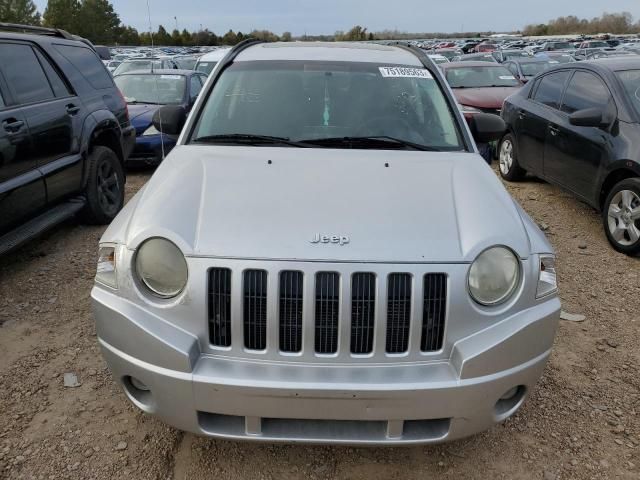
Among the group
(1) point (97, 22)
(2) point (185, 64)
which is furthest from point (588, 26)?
(2) point (185, 64)

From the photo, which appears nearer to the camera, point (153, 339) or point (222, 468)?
point (153, 339)

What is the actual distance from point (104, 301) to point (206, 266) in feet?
1.64

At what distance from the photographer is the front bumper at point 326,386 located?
6.72 feet

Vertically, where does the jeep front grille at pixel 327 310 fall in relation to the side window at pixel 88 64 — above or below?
below

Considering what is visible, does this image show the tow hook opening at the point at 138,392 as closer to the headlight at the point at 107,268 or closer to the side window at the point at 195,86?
the headlight at the point at 107,268

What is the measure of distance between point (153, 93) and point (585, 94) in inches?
277

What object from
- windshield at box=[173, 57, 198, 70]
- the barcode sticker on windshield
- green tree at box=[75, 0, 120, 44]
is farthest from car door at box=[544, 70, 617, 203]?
green tree at box=[75, 0, 120, 44]

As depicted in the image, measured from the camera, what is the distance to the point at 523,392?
2.31 m

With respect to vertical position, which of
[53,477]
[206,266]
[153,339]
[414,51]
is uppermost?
[414,51]

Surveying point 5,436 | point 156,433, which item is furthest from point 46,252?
point 156,433

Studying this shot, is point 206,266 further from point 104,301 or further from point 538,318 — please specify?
point 538,318

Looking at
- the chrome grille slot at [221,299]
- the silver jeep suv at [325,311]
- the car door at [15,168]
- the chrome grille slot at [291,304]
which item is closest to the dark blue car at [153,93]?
the car door at [15,168]

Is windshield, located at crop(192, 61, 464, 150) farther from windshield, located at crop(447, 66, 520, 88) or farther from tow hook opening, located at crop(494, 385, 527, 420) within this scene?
windshield, located at crop(447, 66, 520, 88)

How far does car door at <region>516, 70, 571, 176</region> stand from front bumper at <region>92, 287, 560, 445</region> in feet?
15.7
